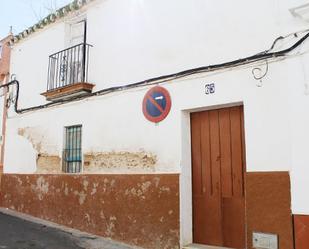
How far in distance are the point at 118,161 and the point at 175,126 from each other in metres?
1.55

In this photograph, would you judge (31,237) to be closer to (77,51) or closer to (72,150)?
(72,150)

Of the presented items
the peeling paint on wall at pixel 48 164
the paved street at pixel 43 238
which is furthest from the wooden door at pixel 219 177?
the peeling paint on wall at pixel 48 164

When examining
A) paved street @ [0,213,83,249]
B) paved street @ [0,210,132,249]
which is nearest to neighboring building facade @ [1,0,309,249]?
paved street @ [0,210,132,249]

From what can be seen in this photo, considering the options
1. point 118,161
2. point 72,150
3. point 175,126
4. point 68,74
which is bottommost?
point 118,161

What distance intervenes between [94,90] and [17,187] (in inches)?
145

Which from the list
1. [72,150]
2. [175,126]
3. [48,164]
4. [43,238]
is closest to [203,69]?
[175,126]

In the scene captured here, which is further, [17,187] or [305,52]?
[17,187]

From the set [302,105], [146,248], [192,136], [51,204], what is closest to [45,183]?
[51,204]

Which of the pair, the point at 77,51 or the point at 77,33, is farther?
the point at 77,33

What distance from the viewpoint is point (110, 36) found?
816cm

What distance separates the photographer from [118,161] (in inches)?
298

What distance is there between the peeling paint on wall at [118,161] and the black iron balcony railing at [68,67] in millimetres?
1703

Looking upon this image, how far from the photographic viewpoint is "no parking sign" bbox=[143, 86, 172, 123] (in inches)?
267

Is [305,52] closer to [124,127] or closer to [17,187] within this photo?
[124,127]
